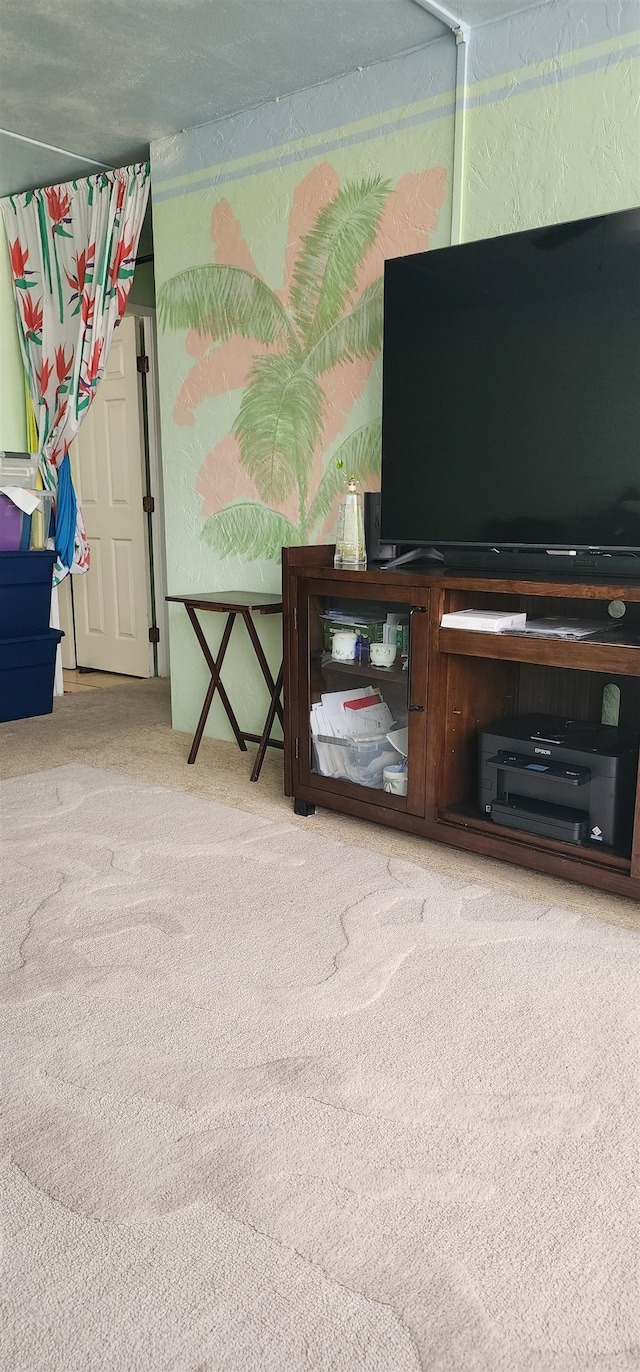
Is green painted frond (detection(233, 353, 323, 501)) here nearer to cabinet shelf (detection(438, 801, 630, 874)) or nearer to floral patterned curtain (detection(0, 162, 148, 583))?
floral patterned curtain (detection(0, 162, 148, 583))

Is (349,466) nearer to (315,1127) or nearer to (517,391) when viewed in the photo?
(517,391)

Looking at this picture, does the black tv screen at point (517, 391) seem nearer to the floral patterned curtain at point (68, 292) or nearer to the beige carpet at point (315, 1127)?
the beige carpet at point (315, 1127)

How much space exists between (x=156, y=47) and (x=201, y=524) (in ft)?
5.57

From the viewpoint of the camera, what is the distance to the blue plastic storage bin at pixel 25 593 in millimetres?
4438

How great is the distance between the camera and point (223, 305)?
12.3 ft

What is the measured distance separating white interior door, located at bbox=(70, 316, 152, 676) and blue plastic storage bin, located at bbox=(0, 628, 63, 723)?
3.09ft

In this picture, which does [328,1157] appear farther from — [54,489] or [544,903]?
[54,489]

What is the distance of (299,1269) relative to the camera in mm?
1279

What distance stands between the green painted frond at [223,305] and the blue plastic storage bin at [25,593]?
4.27ft

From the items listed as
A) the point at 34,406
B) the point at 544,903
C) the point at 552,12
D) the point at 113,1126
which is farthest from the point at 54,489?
the point at 113,1126

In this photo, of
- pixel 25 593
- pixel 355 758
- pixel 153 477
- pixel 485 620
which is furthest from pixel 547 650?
pixel 153 477

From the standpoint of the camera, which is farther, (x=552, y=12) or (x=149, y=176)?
(x=149, y=176)

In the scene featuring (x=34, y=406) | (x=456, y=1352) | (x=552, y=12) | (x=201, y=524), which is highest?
(x=552, y=12)

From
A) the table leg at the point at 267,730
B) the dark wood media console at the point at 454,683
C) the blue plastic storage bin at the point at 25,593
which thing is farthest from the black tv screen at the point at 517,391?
the blue plastic storage bin at the point at 25,593
